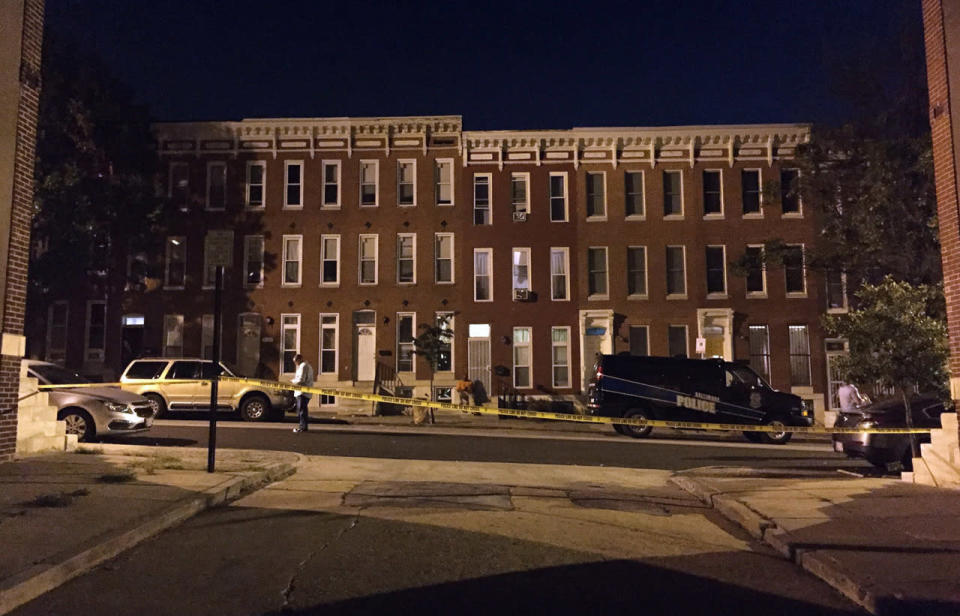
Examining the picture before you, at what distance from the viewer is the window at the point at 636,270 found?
3094 centimetres

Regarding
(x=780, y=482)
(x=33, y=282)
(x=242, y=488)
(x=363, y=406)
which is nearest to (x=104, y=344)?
(x=33, y=282)

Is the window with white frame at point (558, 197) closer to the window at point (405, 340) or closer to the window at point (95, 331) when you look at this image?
the window at point (405, 340)

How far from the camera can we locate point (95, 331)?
30859 mm

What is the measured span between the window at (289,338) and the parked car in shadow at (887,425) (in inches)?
856

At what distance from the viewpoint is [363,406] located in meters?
29.4

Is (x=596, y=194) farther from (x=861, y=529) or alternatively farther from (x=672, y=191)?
(x=861, y=529)

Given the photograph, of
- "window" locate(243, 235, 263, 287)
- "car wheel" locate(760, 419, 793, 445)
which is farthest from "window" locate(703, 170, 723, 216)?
"window" locate(243, 235, 263, 287)

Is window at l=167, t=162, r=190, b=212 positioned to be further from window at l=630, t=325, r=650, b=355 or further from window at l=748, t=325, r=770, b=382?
window at l=748, t=325, r=770, b=382

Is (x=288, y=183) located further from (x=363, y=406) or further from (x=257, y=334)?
(x=363, y=406)

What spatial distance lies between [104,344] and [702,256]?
24163mm

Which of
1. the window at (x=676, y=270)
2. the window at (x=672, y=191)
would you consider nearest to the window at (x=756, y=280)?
the window at (x=676, y=270)

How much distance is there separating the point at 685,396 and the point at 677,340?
992cm

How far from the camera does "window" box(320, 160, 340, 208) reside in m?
31.5

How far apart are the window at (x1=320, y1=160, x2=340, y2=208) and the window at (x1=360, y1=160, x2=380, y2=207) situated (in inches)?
→ 38.7
